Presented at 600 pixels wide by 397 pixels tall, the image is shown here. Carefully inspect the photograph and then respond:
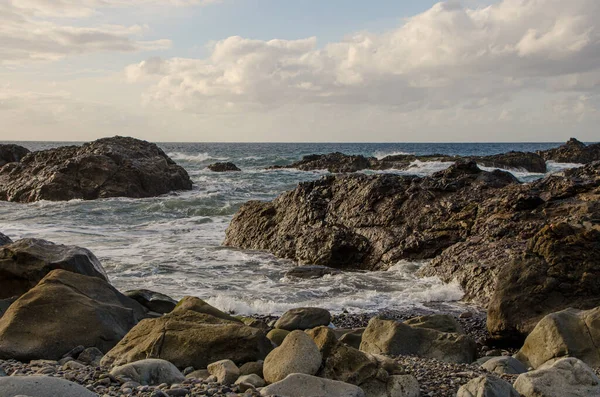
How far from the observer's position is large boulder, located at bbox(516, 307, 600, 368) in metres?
6.69

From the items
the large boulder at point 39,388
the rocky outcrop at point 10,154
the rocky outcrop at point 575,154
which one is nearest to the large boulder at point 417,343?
the large boulder at point 39,388

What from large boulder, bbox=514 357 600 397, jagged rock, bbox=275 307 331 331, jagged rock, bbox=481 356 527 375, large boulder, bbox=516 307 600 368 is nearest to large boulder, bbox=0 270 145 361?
jagged rock, bbox=275 307 331 331

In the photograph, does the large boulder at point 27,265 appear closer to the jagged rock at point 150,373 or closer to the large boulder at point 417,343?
the jagged rock at point 150,373

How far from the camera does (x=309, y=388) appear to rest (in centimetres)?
482

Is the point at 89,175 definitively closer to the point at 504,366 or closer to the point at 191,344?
the point at 191,344

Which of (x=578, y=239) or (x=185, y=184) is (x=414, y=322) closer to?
(x=578, y=239)

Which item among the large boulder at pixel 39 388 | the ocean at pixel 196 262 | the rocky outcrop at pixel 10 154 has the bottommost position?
the ocean at pixel 196 262

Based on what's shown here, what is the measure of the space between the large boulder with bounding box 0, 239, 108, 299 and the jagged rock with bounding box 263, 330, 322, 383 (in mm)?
4634

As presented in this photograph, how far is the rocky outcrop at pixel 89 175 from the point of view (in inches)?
1039

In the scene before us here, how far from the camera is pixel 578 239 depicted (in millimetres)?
8984

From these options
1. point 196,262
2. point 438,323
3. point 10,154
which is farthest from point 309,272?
point 10,154

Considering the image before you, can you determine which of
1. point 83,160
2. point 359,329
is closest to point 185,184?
point 83,160

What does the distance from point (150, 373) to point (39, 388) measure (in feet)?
4.57

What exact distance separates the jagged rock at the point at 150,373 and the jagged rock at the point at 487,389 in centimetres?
252
